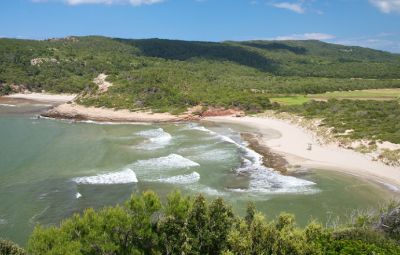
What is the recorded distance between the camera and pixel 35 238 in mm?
20000

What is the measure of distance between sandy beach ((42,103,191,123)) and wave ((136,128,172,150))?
1020cm

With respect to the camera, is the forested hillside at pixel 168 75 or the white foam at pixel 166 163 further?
the forested hillside at pixel 168 75

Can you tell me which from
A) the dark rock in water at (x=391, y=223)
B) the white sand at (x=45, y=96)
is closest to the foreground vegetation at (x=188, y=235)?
the dark rock in water at (x=391, y=223)

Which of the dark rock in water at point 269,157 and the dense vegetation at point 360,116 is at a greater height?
the dense vegetation at point 360,116

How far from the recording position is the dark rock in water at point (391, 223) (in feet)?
85.0

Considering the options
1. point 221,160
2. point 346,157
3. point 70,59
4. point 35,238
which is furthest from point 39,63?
point 35,238

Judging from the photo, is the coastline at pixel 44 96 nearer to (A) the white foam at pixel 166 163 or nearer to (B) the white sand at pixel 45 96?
(B) the white sand at pixel 45 96

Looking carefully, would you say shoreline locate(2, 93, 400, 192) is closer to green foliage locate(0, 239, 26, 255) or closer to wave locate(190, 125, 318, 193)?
wave locate(190, 125, 318, 193)

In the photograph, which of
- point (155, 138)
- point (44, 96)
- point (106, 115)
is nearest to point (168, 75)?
point (106, 115)

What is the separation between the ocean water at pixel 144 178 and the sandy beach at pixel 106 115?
16.0 m

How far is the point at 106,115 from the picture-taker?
87500 millimetres

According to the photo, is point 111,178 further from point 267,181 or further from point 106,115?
point 106,115

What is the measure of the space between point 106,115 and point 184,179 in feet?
153

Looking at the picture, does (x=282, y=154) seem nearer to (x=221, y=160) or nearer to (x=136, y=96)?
(x=221, y=160)
